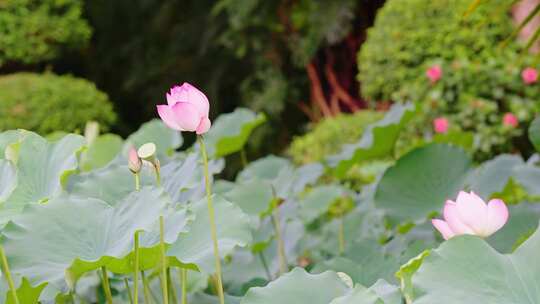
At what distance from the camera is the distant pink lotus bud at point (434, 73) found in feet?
12.3

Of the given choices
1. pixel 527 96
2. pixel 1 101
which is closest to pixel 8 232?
pixel 527 96

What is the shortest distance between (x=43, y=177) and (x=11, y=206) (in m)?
0.05

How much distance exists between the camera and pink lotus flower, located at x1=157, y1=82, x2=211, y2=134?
748 millimetres

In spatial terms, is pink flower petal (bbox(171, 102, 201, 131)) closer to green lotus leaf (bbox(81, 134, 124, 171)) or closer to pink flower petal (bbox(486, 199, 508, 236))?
pink flower petal (bbox(486, 199, 508, 236))

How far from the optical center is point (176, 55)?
646 cm

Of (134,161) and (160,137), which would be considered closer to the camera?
(134,161)

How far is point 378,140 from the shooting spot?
1505 millimetres

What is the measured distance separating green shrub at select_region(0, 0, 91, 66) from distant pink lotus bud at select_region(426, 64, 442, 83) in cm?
264

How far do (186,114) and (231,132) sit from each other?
36.1 inches

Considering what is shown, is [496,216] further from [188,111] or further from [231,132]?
[231,132]

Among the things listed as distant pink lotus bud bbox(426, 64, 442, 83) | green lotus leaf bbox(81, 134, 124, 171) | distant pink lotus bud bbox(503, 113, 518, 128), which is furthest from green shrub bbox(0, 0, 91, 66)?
green lotus leaf bbox(81, 134, 124, 171)

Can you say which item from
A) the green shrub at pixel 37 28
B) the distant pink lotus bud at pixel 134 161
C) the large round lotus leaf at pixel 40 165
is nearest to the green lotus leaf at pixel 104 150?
the large round lotus leaf at pixel 40 165

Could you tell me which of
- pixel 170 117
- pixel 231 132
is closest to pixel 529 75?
pixel 231 132

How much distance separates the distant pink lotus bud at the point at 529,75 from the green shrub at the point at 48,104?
2531 mm
